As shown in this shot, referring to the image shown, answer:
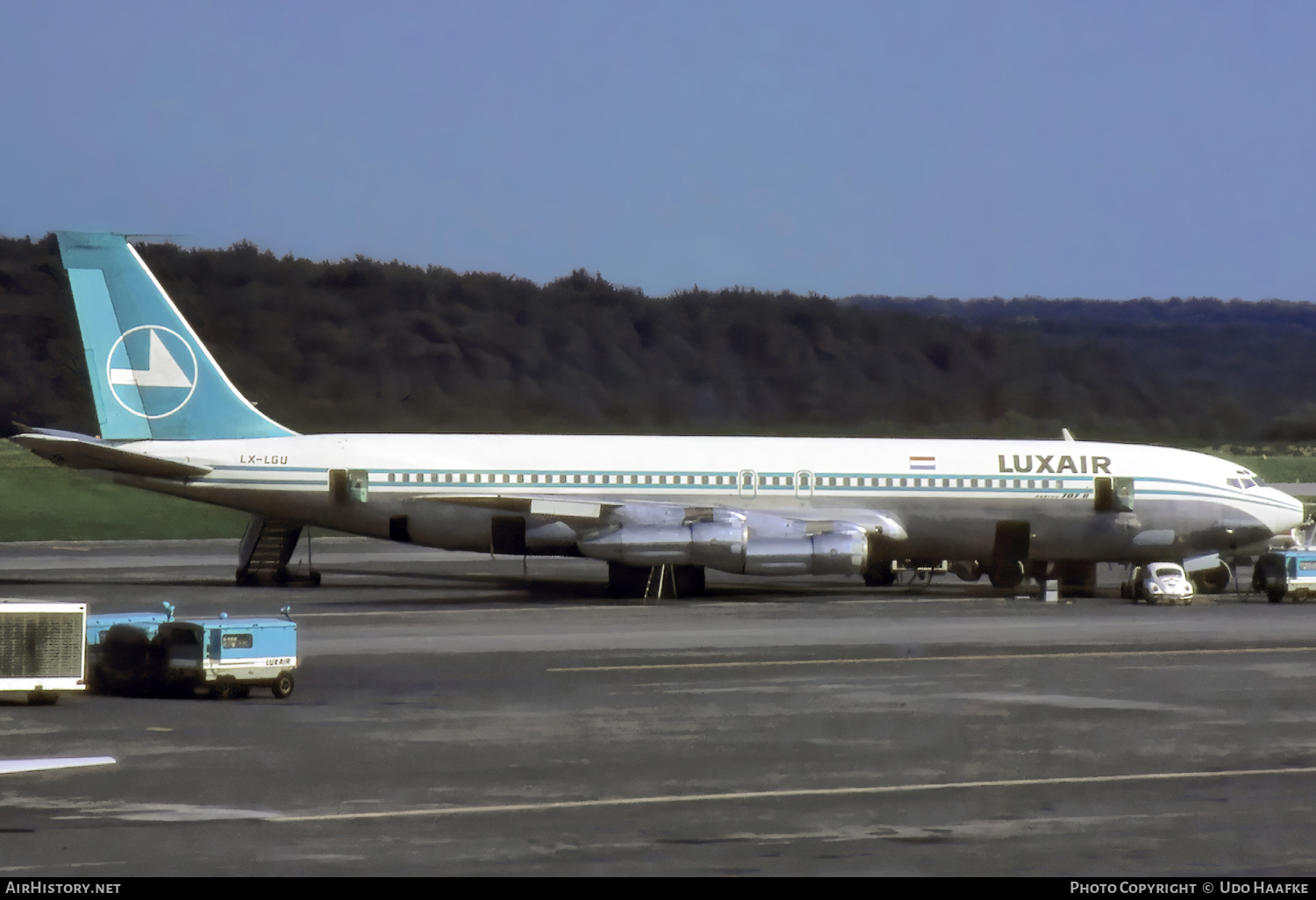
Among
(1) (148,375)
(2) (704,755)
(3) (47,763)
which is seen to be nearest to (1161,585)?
(2) (704,755)

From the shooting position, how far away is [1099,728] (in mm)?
20609

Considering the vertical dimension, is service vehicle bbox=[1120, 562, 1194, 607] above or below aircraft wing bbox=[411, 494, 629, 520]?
below

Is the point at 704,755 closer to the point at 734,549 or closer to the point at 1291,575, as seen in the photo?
the point at 734,549

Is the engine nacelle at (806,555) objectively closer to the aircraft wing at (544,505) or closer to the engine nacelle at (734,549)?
the engine nacelle at (734,549)

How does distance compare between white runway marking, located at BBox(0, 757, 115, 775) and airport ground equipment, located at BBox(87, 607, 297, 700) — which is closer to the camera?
white runway marking, located at BBox(0, 757, 115, 775)

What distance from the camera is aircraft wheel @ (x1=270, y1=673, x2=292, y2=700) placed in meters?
22.9

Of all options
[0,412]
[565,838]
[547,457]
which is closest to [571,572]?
[547,457]

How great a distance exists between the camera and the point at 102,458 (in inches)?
1657

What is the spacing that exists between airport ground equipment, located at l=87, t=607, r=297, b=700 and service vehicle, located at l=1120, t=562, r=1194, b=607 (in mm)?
25296

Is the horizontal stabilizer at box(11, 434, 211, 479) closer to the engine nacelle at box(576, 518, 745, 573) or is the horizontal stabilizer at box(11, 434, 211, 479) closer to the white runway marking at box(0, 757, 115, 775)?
the engine nacelle at box(576, 518, 745, 573)

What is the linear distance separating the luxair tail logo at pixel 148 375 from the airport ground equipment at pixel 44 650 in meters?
23.1

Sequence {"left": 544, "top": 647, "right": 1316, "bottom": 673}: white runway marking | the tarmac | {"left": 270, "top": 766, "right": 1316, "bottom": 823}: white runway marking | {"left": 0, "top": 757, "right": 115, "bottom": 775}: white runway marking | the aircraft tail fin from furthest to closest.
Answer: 1. the aircraft tail fin
2. {"left": 544, "top": 647, "right": 1316, "bottom": 673}: white runway marking
3. {"left": 0, "top": 757, "right": 115, "bottom": 775}: white runway marking
4. {"left": 270, "top": 766, "right": 1316, "bottom": 823}: white runway marking
5. the tarmac

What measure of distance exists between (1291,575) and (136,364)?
31.9 metres

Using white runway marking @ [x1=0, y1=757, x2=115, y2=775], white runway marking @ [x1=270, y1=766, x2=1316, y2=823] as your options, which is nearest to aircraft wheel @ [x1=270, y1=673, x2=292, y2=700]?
white runway marking @ [x1=0, y1=757, x2=115, y2=775]
